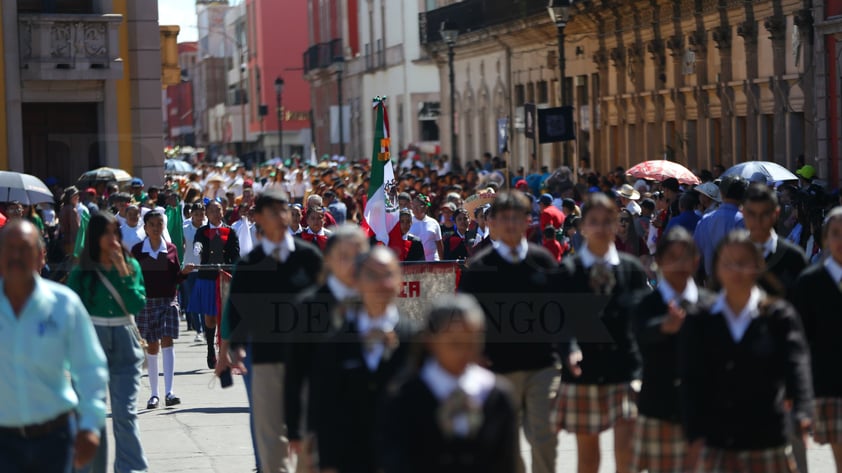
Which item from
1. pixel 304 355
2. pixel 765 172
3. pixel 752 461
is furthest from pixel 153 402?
pixel 765 172

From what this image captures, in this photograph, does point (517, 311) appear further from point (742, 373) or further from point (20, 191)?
point (20, 191)

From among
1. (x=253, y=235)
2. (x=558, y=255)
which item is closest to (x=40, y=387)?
(x=558, y=255)

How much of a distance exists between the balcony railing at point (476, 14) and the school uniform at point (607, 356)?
28818 mm

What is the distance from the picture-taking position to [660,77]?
105ft

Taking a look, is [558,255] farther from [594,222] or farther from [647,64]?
[647,64]

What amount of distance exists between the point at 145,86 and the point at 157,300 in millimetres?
16346

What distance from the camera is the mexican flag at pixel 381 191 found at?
653 inches

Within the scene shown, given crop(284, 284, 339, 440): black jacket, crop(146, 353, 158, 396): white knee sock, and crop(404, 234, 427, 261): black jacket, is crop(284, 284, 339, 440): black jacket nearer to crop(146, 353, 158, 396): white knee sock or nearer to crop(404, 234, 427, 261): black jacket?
crop(146, 353, 158, 396): white knee sock


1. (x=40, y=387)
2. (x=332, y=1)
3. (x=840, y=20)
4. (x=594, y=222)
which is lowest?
(x=40, y=387)

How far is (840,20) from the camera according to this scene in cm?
2283

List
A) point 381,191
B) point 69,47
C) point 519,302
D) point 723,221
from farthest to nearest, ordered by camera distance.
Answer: point 69,47 < point 381,191 < point 723,221 < point 519,302

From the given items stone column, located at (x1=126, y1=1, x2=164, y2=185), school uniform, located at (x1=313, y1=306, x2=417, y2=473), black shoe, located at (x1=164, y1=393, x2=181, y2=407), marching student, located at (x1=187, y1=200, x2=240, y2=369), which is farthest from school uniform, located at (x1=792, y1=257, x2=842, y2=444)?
stone column, located at (x1=126, y1=1, x2=164, y2=185)

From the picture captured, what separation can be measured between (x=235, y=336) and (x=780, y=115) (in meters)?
18.4

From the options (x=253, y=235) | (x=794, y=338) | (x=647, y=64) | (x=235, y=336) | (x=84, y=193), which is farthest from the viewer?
(x=647, y=64)
